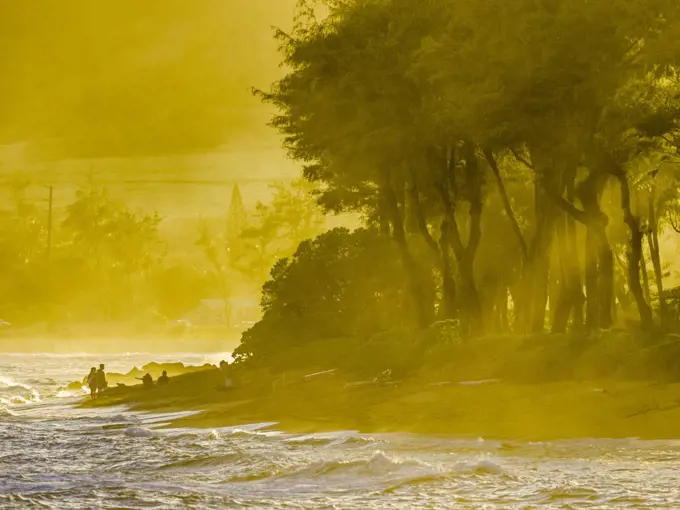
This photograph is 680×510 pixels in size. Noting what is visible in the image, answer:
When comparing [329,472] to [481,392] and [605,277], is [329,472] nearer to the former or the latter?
[481,392]

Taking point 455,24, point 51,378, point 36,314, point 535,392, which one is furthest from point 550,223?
point 36,314

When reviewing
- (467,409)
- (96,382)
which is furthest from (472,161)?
(96,382)

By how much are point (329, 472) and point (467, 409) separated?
758 centimetres

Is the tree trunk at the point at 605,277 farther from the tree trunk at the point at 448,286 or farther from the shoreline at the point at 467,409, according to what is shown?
the shoreline at the point at 467,409

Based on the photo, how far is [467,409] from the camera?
92.2 feet

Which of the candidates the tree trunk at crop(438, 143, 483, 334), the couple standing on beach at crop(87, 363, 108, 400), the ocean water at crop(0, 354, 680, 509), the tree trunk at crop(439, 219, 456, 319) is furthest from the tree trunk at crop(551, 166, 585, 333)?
the couple standing on beach at crop(87, 363, 108, 400)

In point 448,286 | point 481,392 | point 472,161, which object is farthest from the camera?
point 448,286

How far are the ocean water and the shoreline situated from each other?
1.17m

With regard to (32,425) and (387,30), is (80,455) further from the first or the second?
(387,30)

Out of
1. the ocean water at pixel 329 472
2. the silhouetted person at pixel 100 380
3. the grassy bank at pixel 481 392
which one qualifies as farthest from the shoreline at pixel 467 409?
the silhouetted person at pixel 100 380

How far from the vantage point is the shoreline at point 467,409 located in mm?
24531

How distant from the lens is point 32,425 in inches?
1414

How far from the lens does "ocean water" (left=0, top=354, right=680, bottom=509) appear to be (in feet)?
57.9

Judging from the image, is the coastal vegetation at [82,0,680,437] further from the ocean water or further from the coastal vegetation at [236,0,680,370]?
the ocean water
